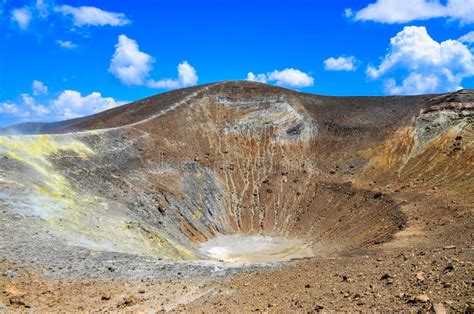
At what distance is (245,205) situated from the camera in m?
44.2

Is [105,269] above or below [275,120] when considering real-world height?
below

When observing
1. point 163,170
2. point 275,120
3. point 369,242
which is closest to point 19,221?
point 163,170

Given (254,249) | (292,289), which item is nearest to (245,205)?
(254,249)

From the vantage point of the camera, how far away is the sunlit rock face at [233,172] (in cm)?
2878

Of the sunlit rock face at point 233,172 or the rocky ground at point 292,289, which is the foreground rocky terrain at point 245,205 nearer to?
the rocky ground at point 292,289

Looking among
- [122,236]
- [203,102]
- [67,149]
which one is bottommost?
[122,236]

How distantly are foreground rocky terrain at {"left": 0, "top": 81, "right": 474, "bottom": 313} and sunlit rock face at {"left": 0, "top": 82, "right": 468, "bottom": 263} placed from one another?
0.62ft

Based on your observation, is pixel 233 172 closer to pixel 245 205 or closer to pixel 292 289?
pixel 245 205

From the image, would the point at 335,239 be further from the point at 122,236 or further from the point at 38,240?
the point at 38,240

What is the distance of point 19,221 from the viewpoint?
76.2 feet

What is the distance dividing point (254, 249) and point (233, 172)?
1244cm

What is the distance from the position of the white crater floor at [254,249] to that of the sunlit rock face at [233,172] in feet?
0.56

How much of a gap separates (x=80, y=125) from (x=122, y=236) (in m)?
38.4

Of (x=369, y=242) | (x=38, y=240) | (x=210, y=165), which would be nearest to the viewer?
(x=38, y=240)
